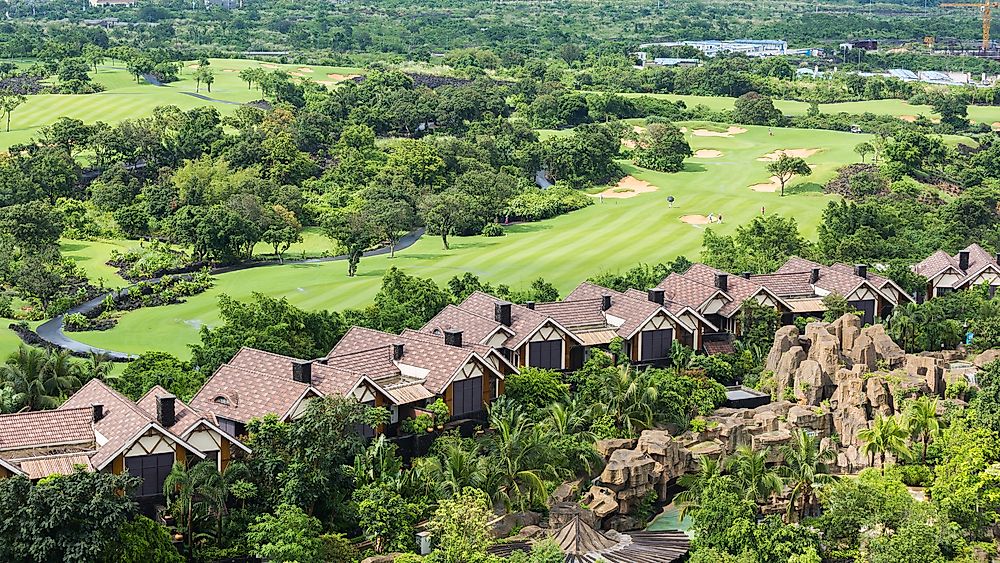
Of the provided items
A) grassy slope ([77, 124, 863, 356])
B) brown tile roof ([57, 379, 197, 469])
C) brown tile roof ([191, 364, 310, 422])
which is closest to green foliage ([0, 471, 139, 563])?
brown tile roof ([57, 379, 197, 469])

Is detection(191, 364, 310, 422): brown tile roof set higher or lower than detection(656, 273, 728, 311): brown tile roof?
higher

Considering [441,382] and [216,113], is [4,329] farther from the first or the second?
[216,113]

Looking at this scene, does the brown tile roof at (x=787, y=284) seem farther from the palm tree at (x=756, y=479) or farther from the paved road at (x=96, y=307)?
the paved road at (x=96, y=307)

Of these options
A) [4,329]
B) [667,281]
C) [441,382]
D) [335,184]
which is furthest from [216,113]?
[441,382]

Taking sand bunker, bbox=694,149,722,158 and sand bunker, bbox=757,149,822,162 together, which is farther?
sand bunker, bbox=694,149,722,158

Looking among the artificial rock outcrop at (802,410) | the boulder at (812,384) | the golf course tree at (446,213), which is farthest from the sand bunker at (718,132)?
the boulder at (812,384)

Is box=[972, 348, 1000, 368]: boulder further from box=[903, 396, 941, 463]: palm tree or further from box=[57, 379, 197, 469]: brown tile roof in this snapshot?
box=[57, 379, 197, 469]: brown tile roof

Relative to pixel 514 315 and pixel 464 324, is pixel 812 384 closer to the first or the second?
pixel 514 315
